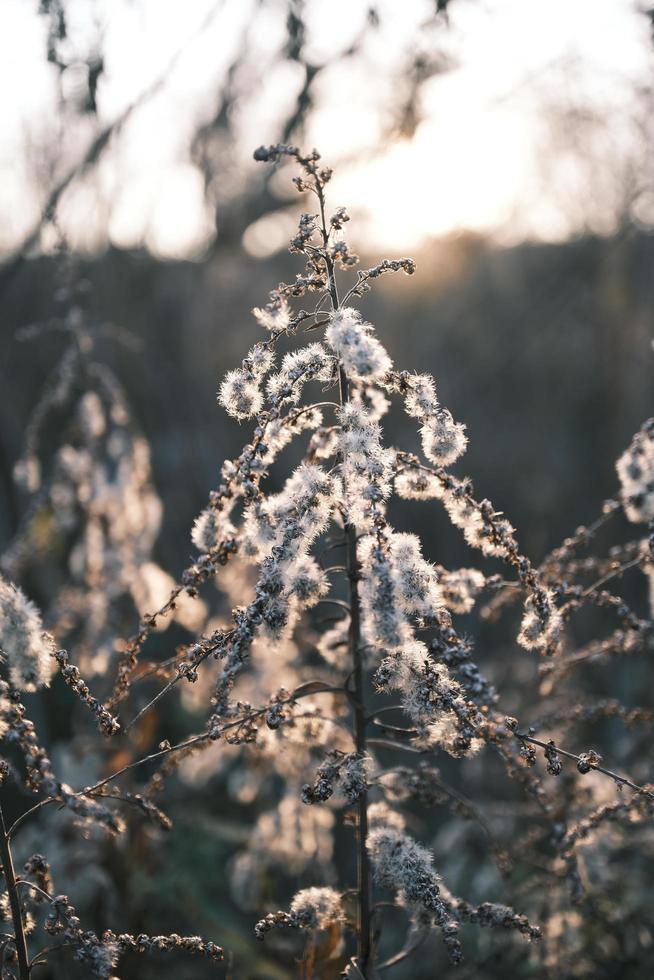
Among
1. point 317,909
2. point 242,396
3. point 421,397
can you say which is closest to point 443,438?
point 421,397

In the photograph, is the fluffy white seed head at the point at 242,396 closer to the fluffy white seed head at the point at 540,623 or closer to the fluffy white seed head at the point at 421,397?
the fluffy white seed head at the point at 421,397

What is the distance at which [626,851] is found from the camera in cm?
422

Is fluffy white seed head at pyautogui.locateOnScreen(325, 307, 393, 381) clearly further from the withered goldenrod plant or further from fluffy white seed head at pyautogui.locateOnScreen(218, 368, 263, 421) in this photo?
fluffy white seed head at pyautogui.locateOnScreen(218, 368, 263, 421)

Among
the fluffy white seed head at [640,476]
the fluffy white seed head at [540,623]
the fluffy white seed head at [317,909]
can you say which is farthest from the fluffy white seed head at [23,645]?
the fluffy white seed head at [640,476]

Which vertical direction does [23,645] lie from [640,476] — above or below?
below

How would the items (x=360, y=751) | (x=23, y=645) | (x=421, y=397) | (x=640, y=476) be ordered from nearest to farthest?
(x=23, y=645)
(x=421, y=397)
(x=360, y=751)
(x=640, y=476)

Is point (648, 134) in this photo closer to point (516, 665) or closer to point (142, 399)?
point (516, 665)

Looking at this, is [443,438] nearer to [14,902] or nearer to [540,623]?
[540,623]

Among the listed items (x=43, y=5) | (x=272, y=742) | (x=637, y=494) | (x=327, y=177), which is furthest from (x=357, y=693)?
(x=43, y=5)

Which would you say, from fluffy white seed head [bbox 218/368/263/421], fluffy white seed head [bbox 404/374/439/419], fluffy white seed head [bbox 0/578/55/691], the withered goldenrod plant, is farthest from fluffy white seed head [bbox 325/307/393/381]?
fluffy white seed head [bbox 0/578/55/691]

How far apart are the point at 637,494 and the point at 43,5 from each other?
254cm

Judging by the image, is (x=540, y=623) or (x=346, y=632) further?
(x=346, y=632)

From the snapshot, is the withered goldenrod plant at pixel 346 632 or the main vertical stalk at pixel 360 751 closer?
the withered goldenrod plant at pixel 346 632

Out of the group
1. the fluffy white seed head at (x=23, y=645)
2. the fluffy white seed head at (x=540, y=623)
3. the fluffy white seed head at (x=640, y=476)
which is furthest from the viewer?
the fluffy white seed head at (x=640, y=476)
